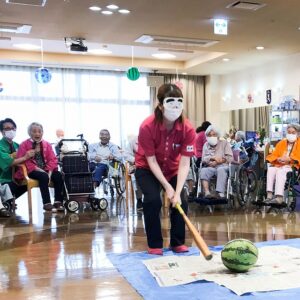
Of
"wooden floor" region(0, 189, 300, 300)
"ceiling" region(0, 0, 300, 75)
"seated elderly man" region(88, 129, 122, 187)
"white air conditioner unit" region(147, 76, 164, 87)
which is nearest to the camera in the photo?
"wooden floor" region(0, 189, 300, 300)

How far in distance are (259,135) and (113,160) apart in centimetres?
345

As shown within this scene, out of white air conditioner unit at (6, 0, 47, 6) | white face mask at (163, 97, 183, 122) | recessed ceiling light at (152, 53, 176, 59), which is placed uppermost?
recessed ceiling light at (152, 53, 176, 59)

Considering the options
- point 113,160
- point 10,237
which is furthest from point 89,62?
point 10,237

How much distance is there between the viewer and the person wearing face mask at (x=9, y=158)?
5398 millimetres

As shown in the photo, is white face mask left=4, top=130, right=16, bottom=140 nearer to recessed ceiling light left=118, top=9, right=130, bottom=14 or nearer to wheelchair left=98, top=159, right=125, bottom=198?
wheelchair left=98, top=159, right=125, bottom=198

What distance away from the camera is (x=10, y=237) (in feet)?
13.2

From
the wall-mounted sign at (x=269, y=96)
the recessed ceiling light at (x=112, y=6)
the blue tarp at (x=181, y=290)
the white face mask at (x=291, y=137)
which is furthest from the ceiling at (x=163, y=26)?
the blue tarp at (x=181, y=290)

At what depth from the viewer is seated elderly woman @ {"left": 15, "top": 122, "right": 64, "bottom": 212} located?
5438 mm

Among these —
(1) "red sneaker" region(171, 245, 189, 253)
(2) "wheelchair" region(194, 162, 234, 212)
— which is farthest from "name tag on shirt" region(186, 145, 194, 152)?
(2) "wheelchair" region(194, 162, 234, 212)

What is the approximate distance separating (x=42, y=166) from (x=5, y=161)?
445 millimetres

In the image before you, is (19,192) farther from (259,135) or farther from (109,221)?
(259,135)

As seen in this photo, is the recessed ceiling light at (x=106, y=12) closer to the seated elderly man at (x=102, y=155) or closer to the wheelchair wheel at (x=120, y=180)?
the seated elderly man at (x=102, y=155)

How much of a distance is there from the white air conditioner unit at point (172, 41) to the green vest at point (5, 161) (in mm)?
2865

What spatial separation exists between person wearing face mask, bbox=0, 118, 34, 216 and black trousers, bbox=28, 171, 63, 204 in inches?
9.2
